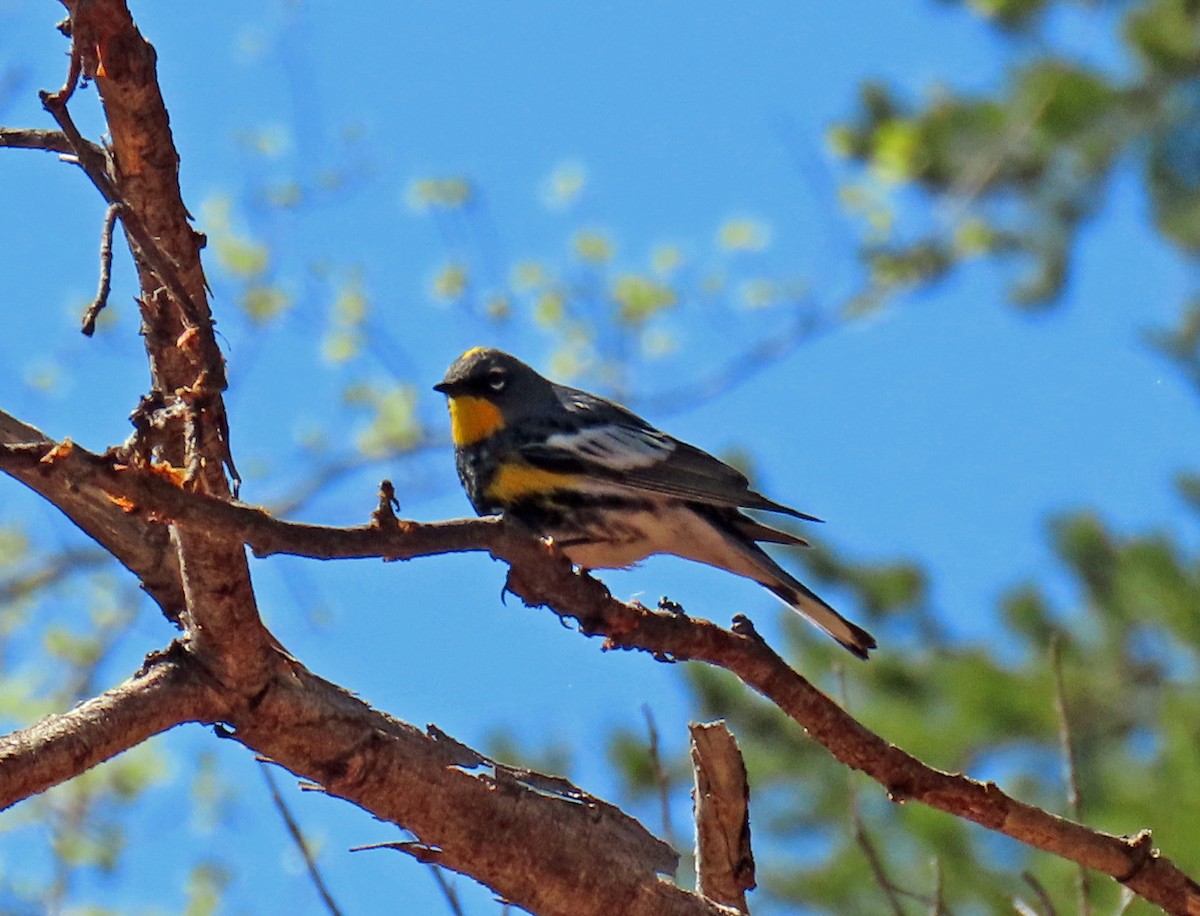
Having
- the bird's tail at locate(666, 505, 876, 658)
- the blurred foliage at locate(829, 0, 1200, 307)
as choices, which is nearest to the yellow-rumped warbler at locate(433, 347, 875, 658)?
the bird's tail at locate(666, 505, 876, 658)

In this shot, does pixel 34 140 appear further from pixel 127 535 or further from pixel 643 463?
pixel 643 463

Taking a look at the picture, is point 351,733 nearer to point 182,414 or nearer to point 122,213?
point 182,414

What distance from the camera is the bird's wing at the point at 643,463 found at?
449cm

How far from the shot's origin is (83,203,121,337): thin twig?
6.74 ft

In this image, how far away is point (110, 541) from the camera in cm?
296

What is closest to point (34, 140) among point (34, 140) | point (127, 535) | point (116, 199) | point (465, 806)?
point (34, 140)

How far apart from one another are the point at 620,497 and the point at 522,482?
294mm

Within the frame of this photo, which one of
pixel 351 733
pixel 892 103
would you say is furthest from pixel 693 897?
pixel 892 103

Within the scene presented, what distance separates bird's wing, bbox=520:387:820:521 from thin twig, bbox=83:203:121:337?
2.45 meters

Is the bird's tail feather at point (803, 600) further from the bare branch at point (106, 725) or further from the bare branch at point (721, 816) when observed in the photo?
the bare branch at point (106, 725)

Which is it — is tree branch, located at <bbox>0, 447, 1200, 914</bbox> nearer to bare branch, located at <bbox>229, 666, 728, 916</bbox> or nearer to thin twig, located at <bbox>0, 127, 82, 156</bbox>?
bare branch, located at <bbox>229, 666, 728, 916</bbox>

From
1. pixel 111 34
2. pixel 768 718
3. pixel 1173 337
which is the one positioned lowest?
pixel 111 34

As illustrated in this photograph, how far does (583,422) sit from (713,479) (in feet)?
1.85

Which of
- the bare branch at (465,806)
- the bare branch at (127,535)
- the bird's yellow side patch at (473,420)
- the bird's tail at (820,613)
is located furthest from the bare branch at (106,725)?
the bird's yellow side patch at (473,420)
